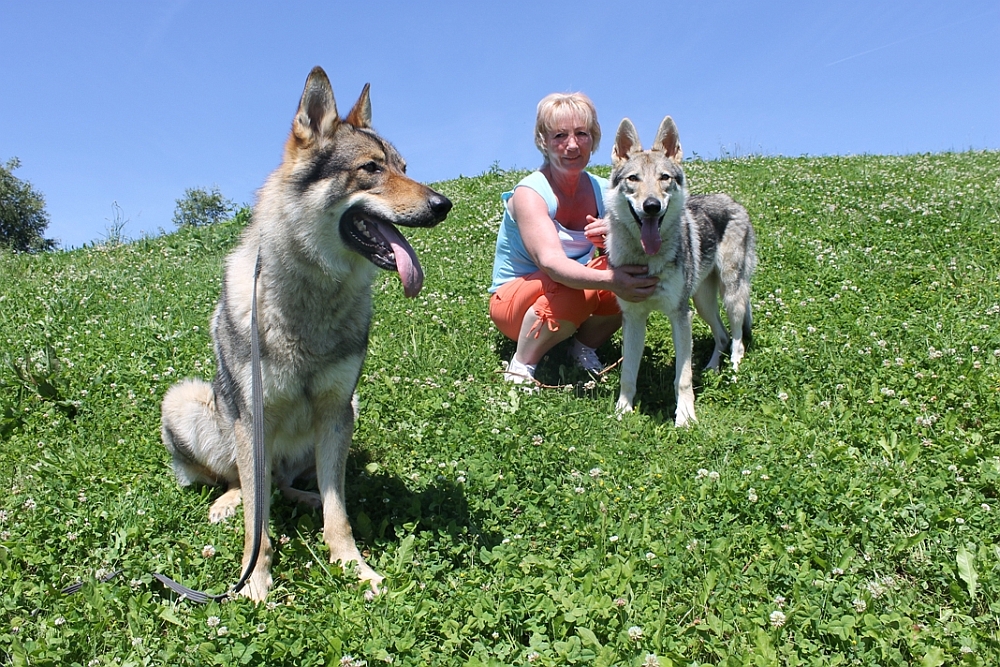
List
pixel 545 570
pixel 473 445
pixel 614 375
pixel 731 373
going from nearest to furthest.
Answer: pixel 545 570, pixel 473 445, pixel 731 373, pixel 614 375

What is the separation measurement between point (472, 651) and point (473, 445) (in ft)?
5.48

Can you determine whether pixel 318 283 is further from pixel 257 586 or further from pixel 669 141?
pixel 669 141

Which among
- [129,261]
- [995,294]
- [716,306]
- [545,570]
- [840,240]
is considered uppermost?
[129,261]

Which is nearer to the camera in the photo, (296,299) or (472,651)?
(472,651)

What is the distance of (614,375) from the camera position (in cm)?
559

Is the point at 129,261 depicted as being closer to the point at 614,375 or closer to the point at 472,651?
the point at 614,375

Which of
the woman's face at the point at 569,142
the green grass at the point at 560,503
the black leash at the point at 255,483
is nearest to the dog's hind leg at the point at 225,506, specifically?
the green grass at the point at 560,503

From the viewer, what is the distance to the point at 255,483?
2.87 meters

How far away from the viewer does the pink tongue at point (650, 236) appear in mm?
4969

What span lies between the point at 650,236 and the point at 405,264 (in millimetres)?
2606

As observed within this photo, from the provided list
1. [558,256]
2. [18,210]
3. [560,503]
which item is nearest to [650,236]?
[558,256]

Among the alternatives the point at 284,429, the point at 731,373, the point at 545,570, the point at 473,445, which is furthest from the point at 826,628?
the point at 731,373

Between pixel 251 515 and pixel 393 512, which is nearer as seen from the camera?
pixel 251 515

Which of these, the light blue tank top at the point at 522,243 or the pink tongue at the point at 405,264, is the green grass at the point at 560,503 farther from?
the pink tongue at the point at 405,264
